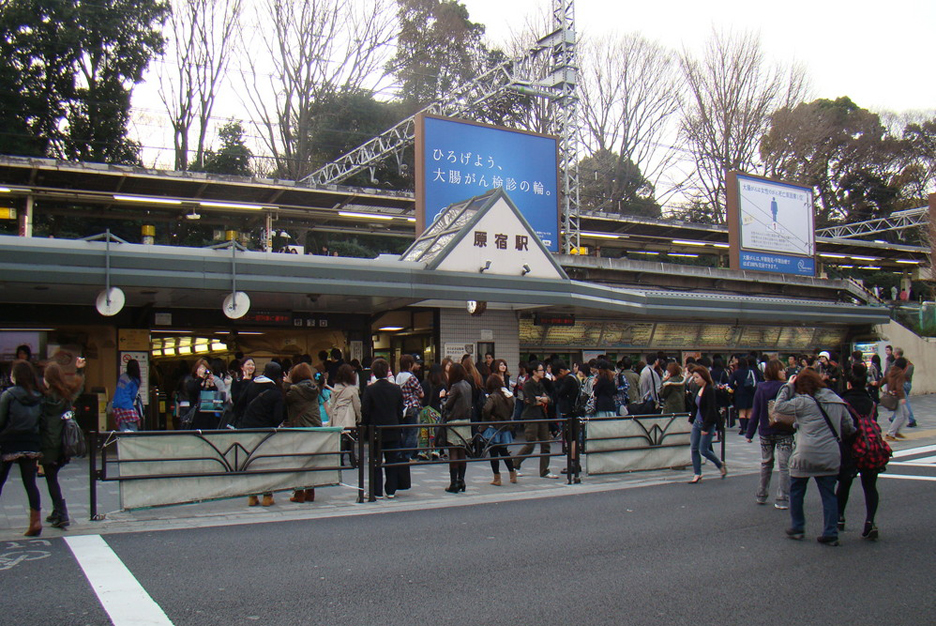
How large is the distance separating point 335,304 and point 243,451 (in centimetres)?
754

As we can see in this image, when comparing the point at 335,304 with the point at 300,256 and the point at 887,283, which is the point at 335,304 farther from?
the point at 887,283

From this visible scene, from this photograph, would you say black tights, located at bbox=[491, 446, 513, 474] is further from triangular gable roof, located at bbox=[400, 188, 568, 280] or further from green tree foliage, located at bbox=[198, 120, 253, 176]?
green tree foliage, located at bbox=[198, 120, 253, 176]

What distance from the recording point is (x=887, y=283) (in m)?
44.6

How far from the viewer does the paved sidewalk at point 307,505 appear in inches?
317

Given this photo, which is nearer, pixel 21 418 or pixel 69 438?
pixel 21 418

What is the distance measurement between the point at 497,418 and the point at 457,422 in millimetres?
716

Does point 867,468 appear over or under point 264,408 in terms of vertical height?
under

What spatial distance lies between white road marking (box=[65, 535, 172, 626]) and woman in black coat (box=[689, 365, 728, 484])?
7.80 meters

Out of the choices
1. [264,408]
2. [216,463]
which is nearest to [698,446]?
[264,408]

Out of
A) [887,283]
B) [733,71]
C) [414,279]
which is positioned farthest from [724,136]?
[414,279]

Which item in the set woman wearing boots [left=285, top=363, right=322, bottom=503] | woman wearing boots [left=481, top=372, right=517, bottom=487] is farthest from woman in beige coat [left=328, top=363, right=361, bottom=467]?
woman wearing boots [left=481, top=372, right=517, bottom=487]

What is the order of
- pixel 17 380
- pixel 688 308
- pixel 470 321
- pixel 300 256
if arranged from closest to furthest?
pixel 17 380, pixel 300 256, pixel 470 321, pixel 688 308

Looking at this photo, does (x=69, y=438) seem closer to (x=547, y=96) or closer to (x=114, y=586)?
(x=114, y=586)

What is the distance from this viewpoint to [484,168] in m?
20.8
